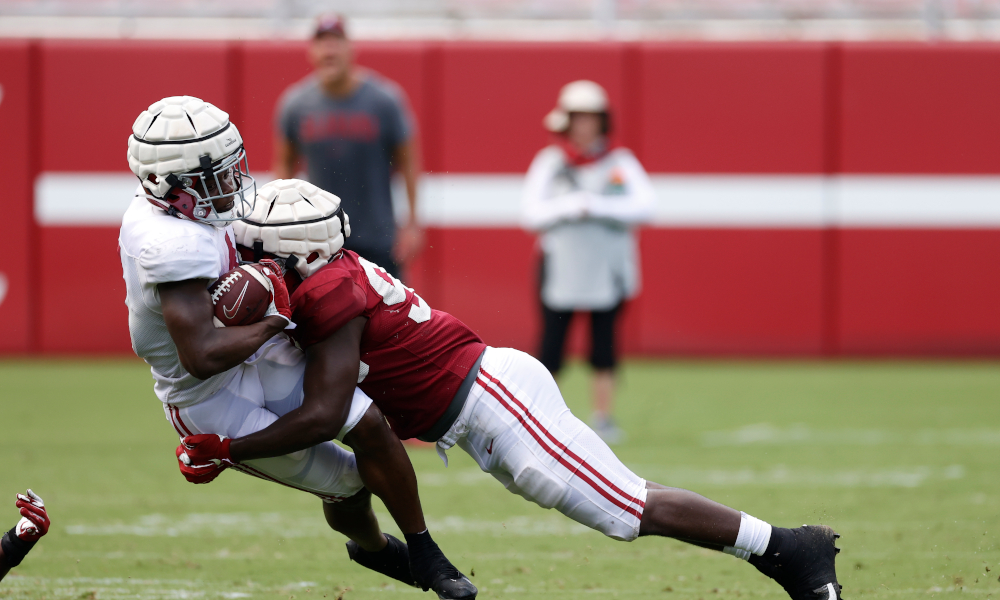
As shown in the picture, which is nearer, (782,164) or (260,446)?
(260,446)

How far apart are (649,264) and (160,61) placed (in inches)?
152

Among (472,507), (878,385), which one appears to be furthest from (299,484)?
(878,385)

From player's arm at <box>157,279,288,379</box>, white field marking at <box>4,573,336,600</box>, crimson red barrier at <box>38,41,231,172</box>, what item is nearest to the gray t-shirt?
white field marking at <box>4,573,336,600</box>

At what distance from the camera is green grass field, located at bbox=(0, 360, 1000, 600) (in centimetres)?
351

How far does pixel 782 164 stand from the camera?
878 centimetres

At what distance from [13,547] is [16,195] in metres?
6.25

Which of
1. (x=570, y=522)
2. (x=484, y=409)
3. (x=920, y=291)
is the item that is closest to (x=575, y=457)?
(x=484, y=409)

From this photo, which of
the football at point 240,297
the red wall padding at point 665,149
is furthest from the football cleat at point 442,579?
the red wall padding at point 665,149

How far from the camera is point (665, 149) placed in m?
8.83

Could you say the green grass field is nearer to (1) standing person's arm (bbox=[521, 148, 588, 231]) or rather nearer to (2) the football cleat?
(2) the football cleat

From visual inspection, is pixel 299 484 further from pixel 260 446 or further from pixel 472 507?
pixel 472 507

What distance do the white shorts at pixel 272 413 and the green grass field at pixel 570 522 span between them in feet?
1.42

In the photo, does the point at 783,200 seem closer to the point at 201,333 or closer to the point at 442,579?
the point at 442,579

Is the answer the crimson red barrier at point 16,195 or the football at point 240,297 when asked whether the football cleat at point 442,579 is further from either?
the crimson red barrier at point 16,195
